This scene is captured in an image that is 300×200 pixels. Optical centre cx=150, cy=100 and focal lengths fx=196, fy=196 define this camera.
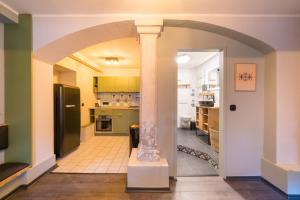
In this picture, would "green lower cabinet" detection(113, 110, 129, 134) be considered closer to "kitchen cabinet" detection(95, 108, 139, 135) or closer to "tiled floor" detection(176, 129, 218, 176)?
"kitchen cabinet" detection(95, 108, 139, 135)

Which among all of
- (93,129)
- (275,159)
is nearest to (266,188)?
(275,159)

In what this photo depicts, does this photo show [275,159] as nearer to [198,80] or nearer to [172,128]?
[172,128]

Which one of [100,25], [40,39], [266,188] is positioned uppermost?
[100,25]

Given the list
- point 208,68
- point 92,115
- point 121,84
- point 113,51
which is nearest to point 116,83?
point 121,84

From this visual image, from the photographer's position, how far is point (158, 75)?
9.91 feet

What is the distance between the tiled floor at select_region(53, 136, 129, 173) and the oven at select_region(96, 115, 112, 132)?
121 cm

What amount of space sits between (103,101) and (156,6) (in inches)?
210

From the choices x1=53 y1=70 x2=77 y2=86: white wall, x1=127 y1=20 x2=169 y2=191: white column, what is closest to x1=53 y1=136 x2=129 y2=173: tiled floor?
x1=127 y1=20 x2=169 y2=191: white column

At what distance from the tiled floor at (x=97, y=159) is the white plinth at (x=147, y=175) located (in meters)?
0.84

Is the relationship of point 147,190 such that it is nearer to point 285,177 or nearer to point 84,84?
point 285,177

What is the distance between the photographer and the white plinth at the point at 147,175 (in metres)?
2.52

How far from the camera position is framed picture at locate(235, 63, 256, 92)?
121 inches

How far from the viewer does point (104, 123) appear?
6617 millimetres

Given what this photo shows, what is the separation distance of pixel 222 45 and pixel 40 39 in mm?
2689
